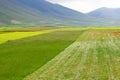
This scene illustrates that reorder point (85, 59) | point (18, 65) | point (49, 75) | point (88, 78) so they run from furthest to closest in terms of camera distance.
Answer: point (85, 59)
point (18, 65)
point (49, 75)
point (88, 78)

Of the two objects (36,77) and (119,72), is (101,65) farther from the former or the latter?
(36,77)

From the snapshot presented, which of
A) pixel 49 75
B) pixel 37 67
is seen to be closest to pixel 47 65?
pixel 37 67

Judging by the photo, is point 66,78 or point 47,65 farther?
point 47,65

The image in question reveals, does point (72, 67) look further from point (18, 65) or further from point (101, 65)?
point (18, 65)

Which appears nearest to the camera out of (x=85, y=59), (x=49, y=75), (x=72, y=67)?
(x=49, y=75)

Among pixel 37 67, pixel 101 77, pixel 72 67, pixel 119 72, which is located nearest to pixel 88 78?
pixel 101 77

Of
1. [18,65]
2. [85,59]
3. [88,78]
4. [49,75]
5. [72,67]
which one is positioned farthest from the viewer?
[85,59]

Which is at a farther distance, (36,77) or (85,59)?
(85,59)

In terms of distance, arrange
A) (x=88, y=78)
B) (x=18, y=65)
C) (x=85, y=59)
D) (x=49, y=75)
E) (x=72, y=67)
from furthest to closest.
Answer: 1. (x=85, y=59)
2. (x=18, y=65)
3. (x=72, y=67)
4. (x=49, y=75)
5. (x=88, y=78)
